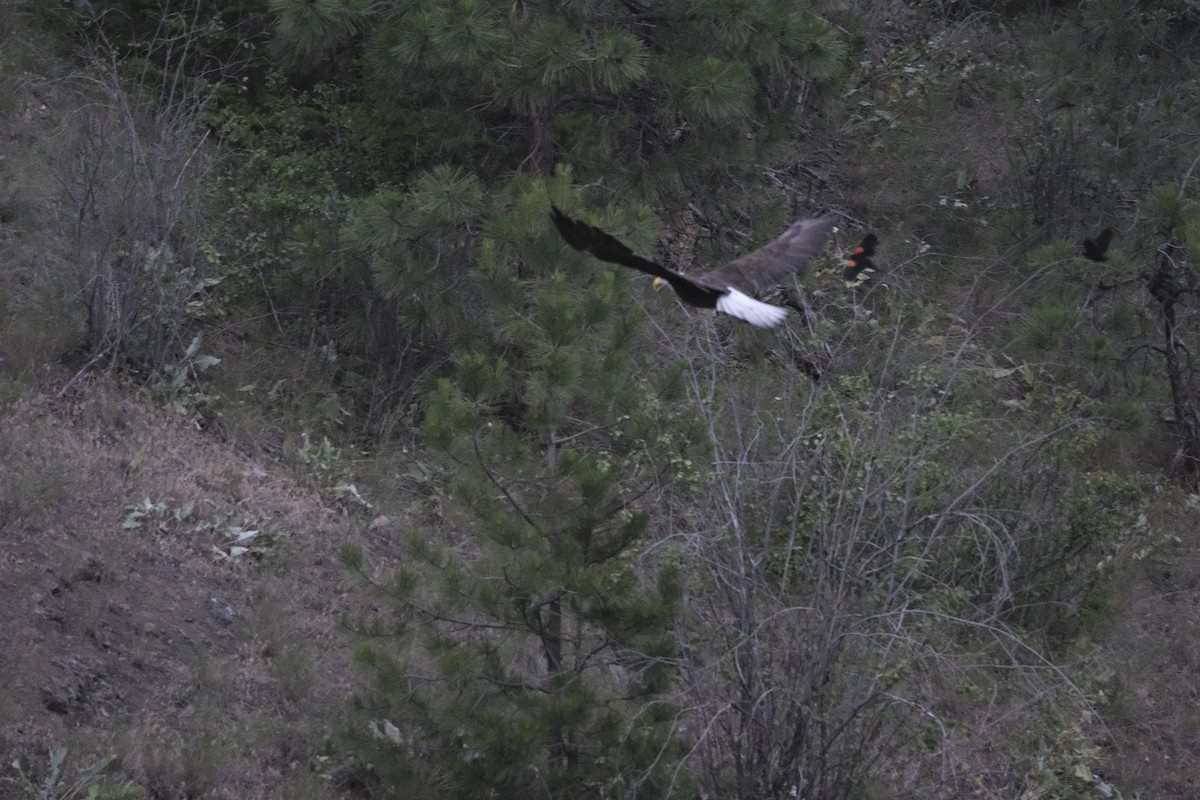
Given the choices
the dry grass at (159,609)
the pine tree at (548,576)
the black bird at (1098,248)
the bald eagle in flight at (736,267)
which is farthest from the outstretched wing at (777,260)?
the dry grass at (159,609)

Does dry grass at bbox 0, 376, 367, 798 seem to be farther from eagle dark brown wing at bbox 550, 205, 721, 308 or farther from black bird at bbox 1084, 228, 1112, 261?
black bird at bbox 1084, 228, 1112, 261

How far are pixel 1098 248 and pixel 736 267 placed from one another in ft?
8.87

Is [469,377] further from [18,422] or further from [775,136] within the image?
[775,136]

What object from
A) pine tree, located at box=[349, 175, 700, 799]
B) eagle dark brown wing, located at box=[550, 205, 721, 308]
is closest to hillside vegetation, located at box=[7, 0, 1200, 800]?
pine tree, located at box=[349, 175, 700, 799]

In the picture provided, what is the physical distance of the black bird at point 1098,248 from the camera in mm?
7368

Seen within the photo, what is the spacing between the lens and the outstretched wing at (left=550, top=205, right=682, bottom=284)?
4.57 meters

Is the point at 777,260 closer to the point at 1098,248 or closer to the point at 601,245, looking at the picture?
the point at 601,245

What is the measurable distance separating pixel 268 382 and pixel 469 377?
395 centimetres

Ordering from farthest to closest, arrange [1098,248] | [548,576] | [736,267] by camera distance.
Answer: [1098,248] < [736,267] < [548,576]

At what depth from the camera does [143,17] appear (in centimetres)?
953

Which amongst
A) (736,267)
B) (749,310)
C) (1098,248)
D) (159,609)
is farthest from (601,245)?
(1098,248)

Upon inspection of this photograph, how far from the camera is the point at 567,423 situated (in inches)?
221

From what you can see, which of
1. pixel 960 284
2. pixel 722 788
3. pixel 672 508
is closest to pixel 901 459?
pixel 672 508

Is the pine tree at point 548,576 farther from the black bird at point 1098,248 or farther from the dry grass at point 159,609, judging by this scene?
the black bird at point 1098,248
